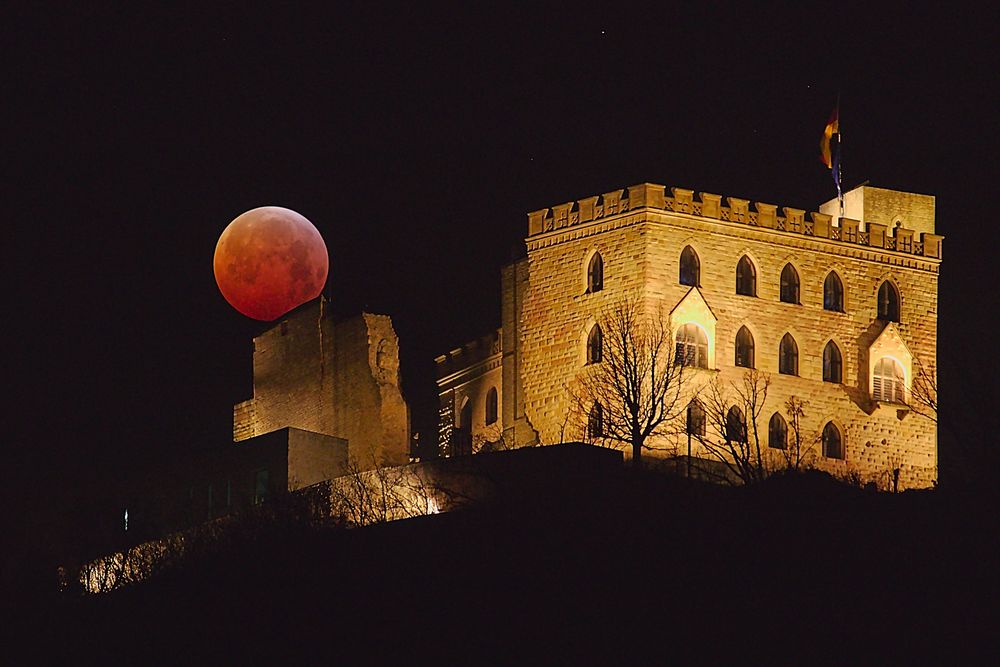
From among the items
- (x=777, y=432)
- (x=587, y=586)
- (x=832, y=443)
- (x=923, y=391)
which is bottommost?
(x=587, y=586)

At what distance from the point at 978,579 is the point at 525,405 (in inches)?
865

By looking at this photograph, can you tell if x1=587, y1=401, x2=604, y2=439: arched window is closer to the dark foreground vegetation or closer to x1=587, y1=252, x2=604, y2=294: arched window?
x1=587, y1=252, x2=604, y2=294: arched window

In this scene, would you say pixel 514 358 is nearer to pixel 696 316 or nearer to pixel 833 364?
pixel 696 316

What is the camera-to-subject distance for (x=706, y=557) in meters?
72.8

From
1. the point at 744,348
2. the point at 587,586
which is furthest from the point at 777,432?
the point at 587,586

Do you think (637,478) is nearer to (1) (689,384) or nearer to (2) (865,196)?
(1) (689,384)

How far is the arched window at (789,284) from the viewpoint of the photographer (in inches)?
3482

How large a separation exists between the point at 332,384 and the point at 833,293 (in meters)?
11.7

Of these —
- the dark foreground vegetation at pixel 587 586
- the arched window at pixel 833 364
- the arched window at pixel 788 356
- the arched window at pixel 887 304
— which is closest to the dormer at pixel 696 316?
the arched window at pixel 788 356

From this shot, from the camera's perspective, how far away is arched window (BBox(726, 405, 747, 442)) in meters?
86.2

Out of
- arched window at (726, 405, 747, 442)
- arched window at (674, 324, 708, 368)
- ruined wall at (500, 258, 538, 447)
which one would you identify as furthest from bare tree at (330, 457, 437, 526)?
arched window at (726, 405, 747, 442)

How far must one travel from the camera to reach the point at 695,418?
283 feet

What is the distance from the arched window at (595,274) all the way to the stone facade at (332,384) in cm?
464

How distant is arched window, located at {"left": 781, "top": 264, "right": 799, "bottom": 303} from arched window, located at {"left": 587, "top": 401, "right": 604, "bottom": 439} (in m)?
5.52
